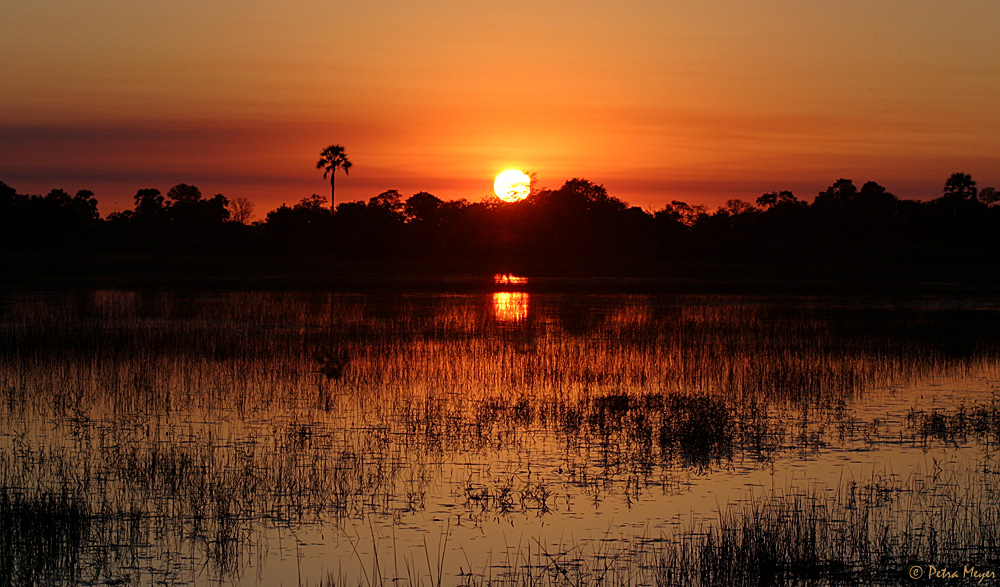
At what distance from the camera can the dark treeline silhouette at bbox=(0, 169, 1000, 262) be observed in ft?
293

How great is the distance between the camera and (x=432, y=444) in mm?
11219

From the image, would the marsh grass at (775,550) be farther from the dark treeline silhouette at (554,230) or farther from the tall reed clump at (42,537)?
the dark treeline silhouette at (554,230)

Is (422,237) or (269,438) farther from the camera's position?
(422,237)

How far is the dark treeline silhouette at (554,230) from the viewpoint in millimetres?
89375

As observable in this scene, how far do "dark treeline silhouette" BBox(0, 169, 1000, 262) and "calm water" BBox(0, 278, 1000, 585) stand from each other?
71.3m

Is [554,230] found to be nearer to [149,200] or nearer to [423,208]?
[423,208]

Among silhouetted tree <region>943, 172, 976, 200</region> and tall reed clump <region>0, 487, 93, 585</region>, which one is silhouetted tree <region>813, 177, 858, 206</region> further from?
tall reed clump <region>0, 487, 93, 585</region>

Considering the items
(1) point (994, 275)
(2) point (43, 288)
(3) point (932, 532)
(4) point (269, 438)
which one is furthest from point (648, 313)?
(1) point (994, 275)

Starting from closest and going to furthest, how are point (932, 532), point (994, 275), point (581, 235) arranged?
1. point (932, 532)
2. point (994, 275)
3. point (581, 235)

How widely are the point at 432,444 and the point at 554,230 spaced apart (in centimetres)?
9002

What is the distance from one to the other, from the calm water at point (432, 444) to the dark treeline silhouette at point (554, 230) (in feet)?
234

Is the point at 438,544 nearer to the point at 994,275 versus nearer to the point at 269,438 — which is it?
the point at 269,438

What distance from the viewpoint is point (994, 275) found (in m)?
71.2

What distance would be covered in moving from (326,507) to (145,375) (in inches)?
363
